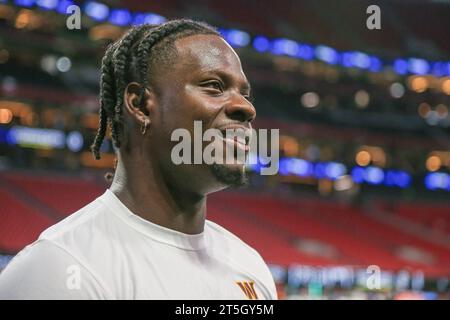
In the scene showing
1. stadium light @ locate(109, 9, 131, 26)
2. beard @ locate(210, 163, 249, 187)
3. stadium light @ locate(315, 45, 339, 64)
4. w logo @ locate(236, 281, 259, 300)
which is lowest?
w logo @ locate(236, 281, 259, 300)

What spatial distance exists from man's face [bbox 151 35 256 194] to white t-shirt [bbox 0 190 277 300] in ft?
0.50

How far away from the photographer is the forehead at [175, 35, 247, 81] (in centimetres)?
163

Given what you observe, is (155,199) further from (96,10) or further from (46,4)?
(96,10)

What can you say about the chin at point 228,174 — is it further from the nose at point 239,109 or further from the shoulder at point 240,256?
the shoulder at point 240,256

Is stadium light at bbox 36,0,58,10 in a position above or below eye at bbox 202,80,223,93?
above

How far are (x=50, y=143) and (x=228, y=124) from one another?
11.0 m

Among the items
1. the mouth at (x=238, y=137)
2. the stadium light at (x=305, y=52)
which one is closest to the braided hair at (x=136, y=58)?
the mouth at (x=238, y=137)

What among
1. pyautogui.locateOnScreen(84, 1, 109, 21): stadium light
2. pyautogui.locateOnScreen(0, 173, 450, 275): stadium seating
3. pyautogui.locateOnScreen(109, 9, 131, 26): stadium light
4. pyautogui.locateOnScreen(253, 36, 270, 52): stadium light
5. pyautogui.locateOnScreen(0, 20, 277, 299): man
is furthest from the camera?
pyautogui.locateOnScreen(253, 36, 270, 52): stadium light

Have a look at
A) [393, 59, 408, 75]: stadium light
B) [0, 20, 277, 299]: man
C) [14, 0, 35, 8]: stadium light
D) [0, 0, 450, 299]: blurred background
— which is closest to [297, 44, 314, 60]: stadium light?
[0, 0, 450, 299]: blurred background

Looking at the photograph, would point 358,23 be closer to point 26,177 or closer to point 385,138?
point 385,138

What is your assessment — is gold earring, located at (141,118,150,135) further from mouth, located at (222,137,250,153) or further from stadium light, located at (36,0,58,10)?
stadium light, located at (36,0,58,10)

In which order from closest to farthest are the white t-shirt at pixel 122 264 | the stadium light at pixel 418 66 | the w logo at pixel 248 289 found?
the white t-shirt at pixel 122 264 < the w logo at pixel 248 289 < the stadium light at pixel 418 66

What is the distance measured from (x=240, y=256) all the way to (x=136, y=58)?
602 millimetres

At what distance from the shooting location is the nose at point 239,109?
5.28 feet
